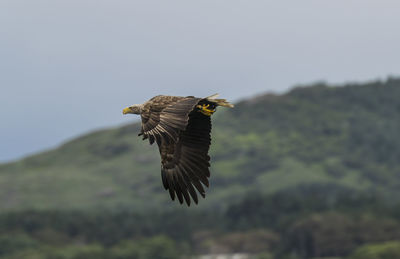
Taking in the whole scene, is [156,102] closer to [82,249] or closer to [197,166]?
[197,166]

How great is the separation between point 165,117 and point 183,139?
449cm

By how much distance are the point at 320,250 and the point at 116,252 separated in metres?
46.4

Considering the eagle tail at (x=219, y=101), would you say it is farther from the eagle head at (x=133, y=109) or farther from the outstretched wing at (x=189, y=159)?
Result: the eagle head at (x=133, y=109)

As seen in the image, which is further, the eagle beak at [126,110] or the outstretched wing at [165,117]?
the eagle beak at [126,110]

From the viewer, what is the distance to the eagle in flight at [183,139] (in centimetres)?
2345

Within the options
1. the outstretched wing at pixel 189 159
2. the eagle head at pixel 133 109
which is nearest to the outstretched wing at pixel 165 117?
the eagle head at pixel 133 109

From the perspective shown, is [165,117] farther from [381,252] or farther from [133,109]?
[381,252]

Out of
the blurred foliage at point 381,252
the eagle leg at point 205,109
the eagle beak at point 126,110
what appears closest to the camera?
the eagle leg at point 205,109

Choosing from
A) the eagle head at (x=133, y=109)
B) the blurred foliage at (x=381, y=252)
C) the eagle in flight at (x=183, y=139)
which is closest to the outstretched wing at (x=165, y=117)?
the eagle in flight at (x=183, y=139)

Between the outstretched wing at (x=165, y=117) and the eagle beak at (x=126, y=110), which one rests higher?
the eagle beak at (x=126, y=110)

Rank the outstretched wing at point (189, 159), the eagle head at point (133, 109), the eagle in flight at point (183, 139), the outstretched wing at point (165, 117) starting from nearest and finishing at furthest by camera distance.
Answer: the outstretched wing at point (165, 117) < the eagle in flight at point (183, 139) < the eagle head at point (133, 109) < the outstretched wing at point (189, 159)

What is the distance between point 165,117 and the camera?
76.2 ft

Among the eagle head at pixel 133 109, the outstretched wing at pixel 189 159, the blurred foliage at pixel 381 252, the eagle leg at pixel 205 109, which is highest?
the blurred foliage at pixel 381 252

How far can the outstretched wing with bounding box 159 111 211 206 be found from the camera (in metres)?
26.4
